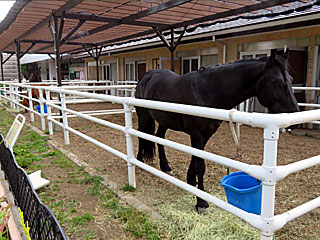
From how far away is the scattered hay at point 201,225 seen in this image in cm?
214

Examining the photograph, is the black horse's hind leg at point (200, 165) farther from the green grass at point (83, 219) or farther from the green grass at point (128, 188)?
the green grass at point (83, 219)

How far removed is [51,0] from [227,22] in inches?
204

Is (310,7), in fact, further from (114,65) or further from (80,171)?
(114,65)

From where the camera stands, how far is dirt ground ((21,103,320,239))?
258 cm

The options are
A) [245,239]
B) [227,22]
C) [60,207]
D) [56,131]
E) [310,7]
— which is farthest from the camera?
[227,22]

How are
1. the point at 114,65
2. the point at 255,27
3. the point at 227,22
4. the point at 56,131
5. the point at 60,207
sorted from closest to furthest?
the point at 60,207 → the point at 56,131 → the point at 255,27 → the point at 227,22 → the point at 114,65

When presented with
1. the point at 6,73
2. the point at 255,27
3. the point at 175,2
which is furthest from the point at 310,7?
the point at 6,73

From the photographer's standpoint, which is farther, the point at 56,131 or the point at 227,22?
the point at 227,22

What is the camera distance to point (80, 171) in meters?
3.68

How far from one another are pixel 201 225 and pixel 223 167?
65.1 inches

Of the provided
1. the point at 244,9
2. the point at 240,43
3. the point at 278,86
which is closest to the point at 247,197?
the point at 278,86

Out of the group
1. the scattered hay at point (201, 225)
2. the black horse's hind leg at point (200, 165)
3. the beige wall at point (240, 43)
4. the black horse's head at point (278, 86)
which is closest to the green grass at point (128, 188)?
the scattered hay at point (201, 225)

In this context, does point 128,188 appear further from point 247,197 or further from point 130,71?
point 130,71

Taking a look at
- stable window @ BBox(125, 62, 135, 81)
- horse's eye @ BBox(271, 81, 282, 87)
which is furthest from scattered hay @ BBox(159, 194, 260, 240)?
stable window @ BBox(125, 62, 135, 81)
